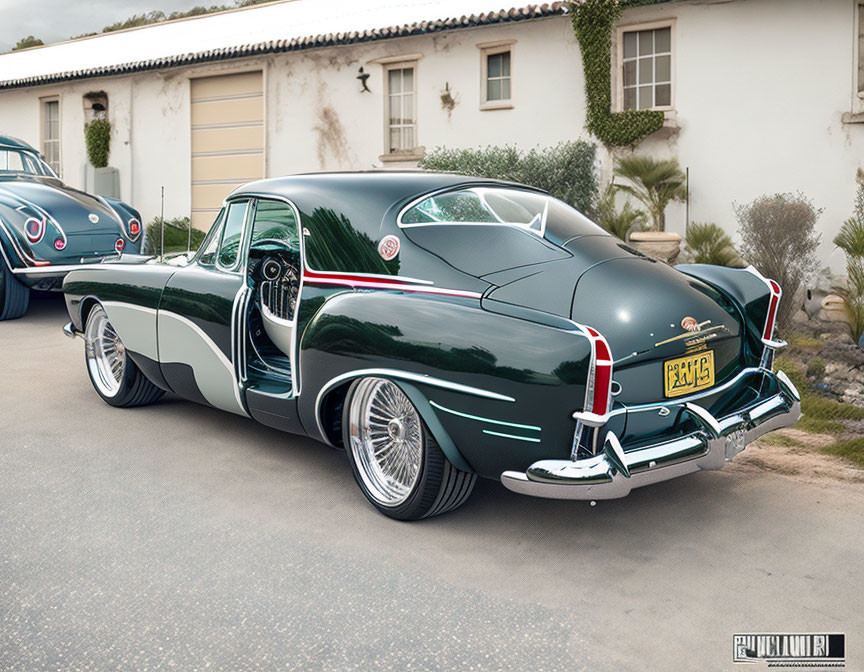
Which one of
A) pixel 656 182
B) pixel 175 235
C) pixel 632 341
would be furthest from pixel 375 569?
pixel 175 235

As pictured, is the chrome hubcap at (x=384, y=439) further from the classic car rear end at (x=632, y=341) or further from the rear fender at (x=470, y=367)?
the classic car rear end at (x=632, y=341)

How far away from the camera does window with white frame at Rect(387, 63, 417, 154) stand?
15422mm

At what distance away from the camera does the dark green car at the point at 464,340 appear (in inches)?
139

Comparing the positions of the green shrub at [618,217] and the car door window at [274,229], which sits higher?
the green shrub at [618,217]

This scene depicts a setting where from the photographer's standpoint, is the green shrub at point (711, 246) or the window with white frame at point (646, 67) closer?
the green shrub at point (711, 246)

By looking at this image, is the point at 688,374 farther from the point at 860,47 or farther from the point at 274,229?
the point at 860,47

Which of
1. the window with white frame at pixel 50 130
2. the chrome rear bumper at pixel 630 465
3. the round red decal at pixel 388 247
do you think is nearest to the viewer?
the chrome rear bumper at pixel 630 465

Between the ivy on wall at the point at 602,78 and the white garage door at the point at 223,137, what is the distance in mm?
6986

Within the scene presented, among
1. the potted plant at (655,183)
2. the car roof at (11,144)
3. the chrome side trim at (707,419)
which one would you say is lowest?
the chrome side trim at (707,419)

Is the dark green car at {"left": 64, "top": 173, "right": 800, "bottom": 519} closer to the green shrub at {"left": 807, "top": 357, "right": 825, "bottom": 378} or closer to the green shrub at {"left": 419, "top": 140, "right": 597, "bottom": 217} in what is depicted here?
the green shrub at {"left": 807, "top": 357, "right": 825, "bottom": 378}

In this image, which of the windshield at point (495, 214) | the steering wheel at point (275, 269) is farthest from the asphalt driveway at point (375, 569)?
the windshield at point (495, 214)

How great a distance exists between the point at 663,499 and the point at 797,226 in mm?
6152

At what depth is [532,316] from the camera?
3.67 meters

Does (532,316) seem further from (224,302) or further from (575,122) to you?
(575,122)
